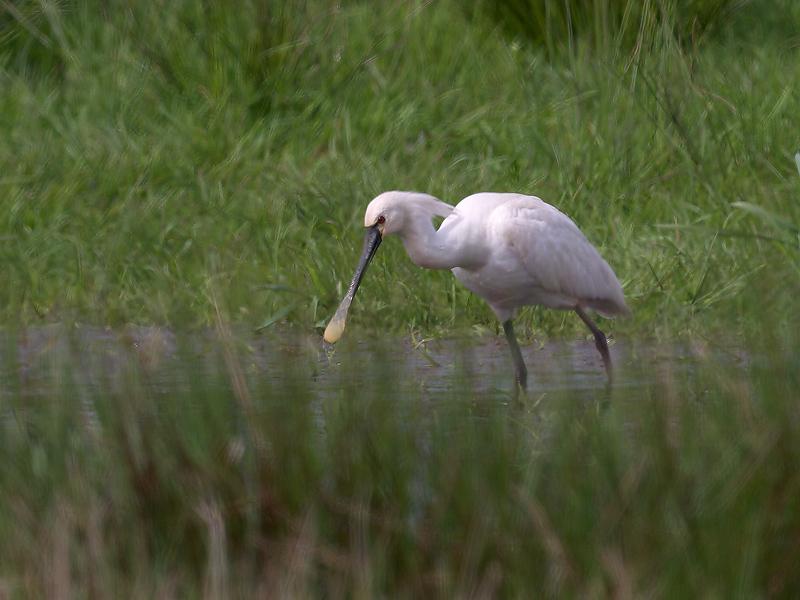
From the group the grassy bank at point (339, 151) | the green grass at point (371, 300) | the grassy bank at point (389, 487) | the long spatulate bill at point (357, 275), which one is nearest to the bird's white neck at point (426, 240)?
the long spatulate bill at point (357, 275)

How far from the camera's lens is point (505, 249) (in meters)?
5.52

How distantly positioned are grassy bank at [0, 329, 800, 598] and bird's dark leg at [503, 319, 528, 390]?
187 centimetres

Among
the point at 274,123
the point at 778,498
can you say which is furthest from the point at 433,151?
the point at 778,498

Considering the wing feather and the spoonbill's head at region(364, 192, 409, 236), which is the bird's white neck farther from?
the wing feather

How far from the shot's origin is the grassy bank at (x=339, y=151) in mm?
6281

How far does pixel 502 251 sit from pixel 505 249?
12 mm

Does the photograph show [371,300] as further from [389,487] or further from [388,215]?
[389,487]

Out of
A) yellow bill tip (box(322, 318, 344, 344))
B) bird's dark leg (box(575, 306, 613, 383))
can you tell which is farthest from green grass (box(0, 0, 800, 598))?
bird's dark leg (box(575, 306, 613, 383))

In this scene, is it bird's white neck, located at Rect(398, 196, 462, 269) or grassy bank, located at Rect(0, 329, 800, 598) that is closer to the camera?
grassy bank, located at Rect(0, 329, 800, 598)

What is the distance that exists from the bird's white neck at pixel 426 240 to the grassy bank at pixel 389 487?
205 cm

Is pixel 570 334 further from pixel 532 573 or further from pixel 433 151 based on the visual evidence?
pixel 532 573

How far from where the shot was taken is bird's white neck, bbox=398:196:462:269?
5438 mm

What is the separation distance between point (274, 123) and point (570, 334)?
83.8 inches

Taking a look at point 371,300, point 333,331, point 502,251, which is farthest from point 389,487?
point 371,300
